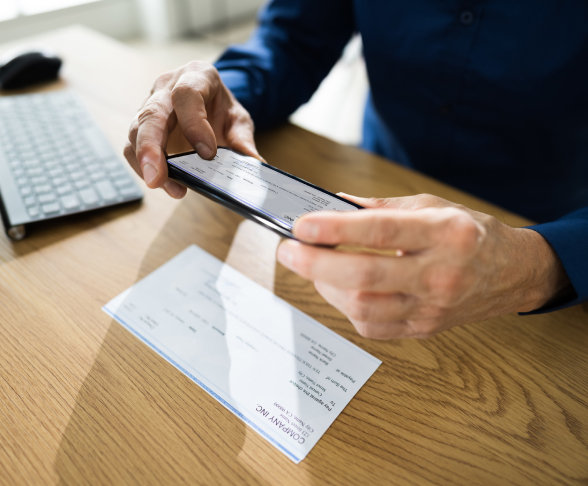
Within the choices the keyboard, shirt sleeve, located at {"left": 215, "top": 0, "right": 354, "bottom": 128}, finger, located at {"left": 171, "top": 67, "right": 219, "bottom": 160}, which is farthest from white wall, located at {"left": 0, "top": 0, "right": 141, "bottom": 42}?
finger, located at {"left": 171, "top": 67, "right": 219, "bottom": 160}

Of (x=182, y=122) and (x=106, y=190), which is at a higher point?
(x=182, y=122)

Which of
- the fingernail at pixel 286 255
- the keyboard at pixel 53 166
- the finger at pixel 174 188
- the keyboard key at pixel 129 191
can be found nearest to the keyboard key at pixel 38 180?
the keyboard at pixel 53 166

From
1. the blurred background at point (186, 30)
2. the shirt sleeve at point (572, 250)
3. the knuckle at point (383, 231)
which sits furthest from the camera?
the blurred background at point (186, 30)

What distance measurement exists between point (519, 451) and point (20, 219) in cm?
60

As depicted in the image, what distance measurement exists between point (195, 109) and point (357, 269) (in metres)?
0.30

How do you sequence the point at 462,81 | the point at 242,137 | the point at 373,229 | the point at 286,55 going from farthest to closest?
the point at 286,55 → the point at 462,81 → the point at 242,137 → the point at 373,229

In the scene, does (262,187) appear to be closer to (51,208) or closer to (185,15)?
(51,208)

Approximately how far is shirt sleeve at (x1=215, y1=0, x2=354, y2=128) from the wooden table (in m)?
0.30

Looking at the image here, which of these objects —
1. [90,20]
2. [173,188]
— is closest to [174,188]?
[173,188]

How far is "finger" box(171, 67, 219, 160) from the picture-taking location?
44 cm

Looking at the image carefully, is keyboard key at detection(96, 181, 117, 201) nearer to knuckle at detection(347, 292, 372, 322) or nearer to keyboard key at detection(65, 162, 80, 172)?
keyboard key at detection(65, 162, 80, 172)

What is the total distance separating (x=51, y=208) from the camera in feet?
1.70

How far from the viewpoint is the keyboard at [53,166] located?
52cm

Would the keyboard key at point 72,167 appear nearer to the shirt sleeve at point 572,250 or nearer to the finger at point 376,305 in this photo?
the finger at point 376,305
